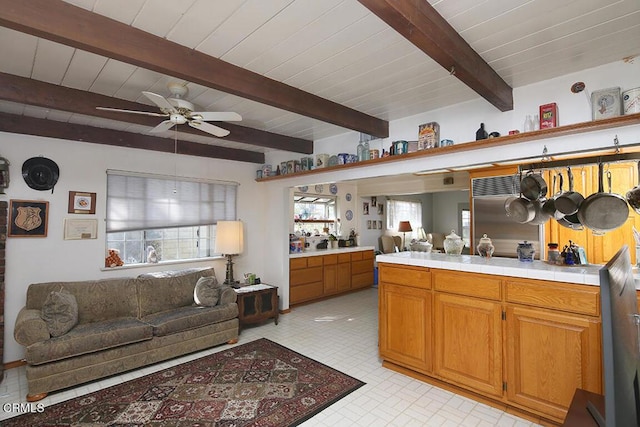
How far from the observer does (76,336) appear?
2.84 m

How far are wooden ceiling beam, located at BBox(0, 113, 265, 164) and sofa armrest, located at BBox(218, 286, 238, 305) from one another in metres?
1.89

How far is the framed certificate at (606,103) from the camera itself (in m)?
2.21

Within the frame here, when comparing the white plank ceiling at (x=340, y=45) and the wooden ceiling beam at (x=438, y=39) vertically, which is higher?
the white plank ceiling at (x=340, y=45)

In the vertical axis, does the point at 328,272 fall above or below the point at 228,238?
below

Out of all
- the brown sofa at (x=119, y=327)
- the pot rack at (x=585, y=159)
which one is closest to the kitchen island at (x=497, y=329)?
the pot rack at (x=585, y=159)

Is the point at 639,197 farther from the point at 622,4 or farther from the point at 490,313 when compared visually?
the point at 490,313

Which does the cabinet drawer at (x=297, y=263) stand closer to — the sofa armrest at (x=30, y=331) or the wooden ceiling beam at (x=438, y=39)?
the sofa armrest at (x=30, y=331)

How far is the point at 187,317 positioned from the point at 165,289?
575mm

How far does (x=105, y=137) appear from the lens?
3.75 meters

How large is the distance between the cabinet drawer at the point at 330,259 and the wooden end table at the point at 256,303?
1.58 meters

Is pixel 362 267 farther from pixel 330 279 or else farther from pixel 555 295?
pixel 555 295

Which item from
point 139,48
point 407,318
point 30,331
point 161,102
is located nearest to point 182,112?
point 161,102

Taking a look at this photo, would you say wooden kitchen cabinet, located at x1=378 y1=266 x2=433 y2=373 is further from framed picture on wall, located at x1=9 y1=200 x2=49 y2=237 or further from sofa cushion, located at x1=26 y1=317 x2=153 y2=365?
framed picture on wall, located at x1=9 y1=200 x2=49 y2=237

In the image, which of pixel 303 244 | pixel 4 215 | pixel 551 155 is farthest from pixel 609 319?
pixel 303 244
